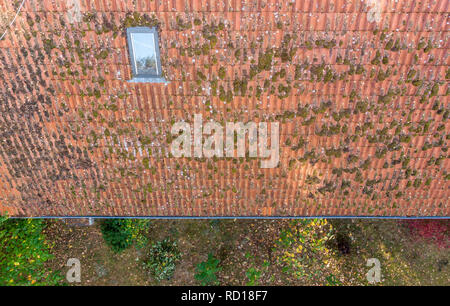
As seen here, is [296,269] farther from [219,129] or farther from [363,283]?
[219,129]

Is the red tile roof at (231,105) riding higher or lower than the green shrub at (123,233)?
higher

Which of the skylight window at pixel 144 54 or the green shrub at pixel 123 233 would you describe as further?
the green shrub at pixel 123 233

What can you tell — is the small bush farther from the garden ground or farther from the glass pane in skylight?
the glass pane in skylight

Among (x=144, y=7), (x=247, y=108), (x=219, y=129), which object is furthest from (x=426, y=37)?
(x=144, y=7)

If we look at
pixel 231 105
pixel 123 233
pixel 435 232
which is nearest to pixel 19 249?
pixel 123 233

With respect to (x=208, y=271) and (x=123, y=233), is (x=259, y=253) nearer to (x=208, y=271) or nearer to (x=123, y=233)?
(x=208, y=271)

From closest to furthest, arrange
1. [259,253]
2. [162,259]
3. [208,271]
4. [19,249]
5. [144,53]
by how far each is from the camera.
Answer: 1. [144,53]
2. [19,249]
3. [208,271]
4. [162,259]
5. [259,253]

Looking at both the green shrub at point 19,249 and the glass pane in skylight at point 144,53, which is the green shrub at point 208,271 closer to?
the green shrub at point 19,249

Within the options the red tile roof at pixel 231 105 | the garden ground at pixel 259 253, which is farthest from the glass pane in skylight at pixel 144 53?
the garden ground at pixel 259 253
